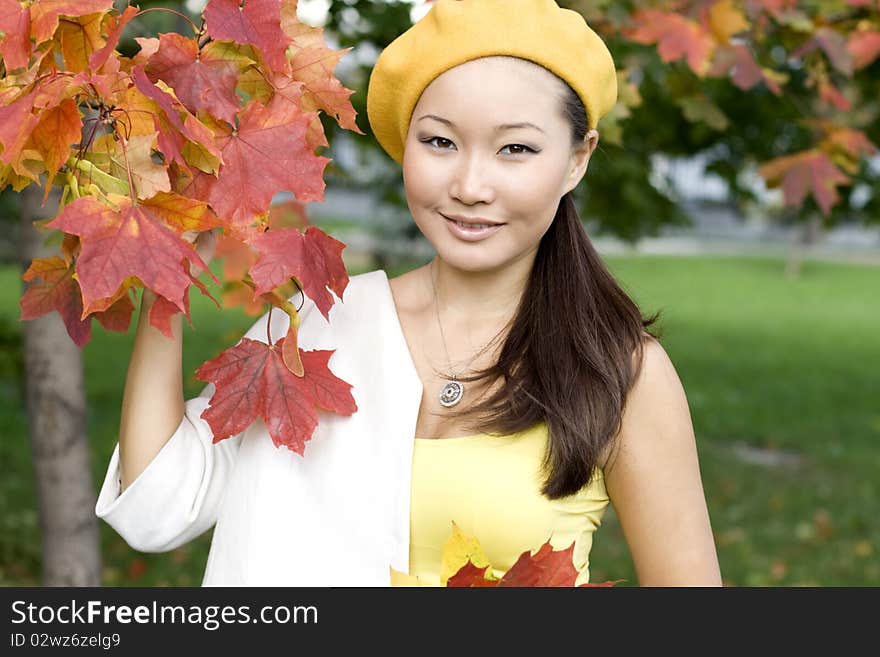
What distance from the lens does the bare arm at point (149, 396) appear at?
164cm

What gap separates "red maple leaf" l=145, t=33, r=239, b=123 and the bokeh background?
33 cm

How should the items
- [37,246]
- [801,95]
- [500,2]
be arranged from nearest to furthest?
1. [500,2]
2. [37,246]
3. [801,95]

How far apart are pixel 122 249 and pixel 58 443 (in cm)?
205

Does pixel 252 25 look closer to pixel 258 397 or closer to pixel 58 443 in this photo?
pixel 258 397

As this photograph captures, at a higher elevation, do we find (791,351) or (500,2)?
(500,2)

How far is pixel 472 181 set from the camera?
1.59 m

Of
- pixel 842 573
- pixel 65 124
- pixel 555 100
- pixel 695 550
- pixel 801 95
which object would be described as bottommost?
pixel 842 573

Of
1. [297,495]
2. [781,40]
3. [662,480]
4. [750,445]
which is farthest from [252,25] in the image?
[750,445]

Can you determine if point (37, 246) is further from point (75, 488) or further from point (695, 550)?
point (695, 550)

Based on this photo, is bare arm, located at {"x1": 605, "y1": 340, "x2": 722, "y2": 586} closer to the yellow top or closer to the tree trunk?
the yellow top

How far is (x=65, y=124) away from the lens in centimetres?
134

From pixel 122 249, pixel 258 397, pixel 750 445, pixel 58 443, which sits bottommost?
pixel 750 445
